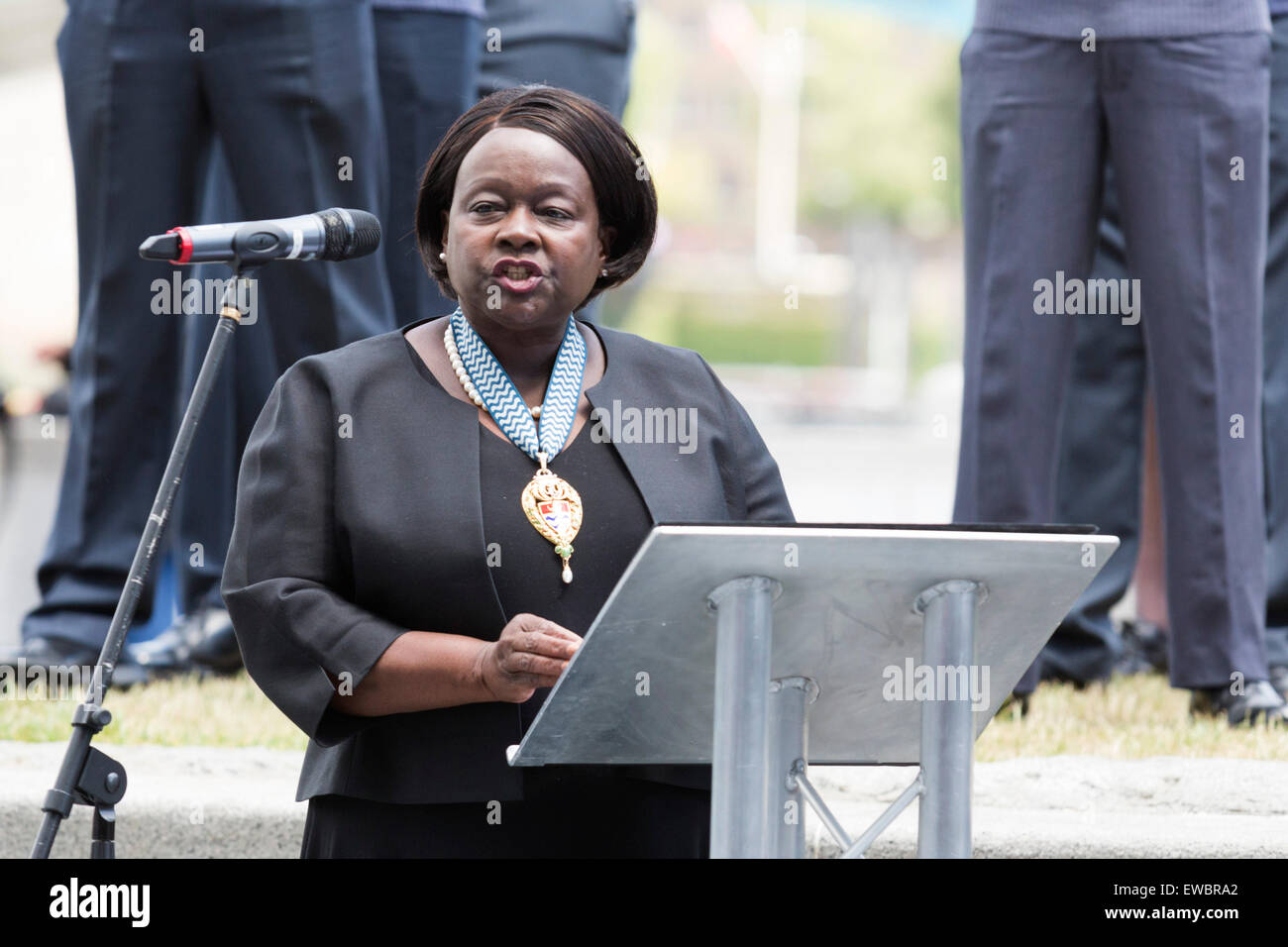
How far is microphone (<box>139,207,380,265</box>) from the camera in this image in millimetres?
2412

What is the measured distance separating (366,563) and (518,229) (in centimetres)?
47

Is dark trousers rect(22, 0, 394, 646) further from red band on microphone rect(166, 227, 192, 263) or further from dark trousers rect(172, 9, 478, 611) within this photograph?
red band on microphone rect(166, 227, 192, 263)

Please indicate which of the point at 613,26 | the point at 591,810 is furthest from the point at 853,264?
the point at 591,810

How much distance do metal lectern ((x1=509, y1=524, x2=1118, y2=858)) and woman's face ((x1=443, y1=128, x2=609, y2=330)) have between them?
0.67 m

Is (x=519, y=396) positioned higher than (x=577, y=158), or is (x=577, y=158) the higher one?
(x=577, y=158)

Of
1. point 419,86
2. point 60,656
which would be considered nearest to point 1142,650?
point 419,86

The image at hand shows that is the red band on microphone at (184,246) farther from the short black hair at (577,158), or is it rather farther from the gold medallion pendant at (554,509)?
the gold medallion pendant at (554,509)

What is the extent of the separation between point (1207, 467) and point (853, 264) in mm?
34645

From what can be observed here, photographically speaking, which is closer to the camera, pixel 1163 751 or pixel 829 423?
pixel 1163 751

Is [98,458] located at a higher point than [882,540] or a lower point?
higher

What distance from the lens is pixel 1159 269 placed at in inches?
157

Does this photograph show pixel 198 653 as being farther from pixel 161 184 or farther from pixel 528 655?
pixel 528 655

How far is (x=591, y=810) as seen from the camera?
235 cm
